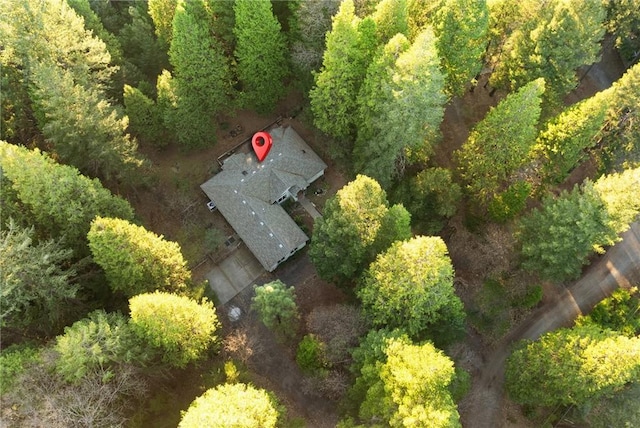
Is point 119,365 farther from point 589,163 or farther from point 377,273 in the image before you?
point 589,163

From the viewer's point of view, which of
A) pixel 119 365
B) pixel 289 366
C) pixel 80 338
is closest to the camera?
pixel 80 338

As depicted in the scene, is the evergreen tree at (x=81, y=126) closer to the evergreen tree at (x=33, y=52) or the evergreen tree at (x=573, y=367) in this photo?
the evergreen tree at (x=33, y=52)

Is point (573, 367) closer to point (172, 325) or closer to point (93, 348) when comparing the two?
point (172, 325)

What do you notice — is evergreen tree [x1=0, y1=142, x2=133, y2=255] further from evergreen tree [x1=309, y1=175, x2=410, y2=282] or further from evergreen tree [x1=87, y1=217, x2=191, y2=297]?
evergreen tree [x1=309, y1=175, x2=410, y2=282]

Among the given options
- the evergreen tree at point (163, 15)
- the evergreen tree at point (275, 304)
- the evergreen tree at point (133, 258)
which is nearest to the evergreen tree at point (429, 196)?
the evergreen tree at point (275, 304)

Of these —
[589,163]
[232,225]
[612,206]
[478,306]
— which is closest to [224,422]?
[232,225]

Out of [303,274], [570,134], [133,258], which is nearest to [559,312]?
[570,134]
